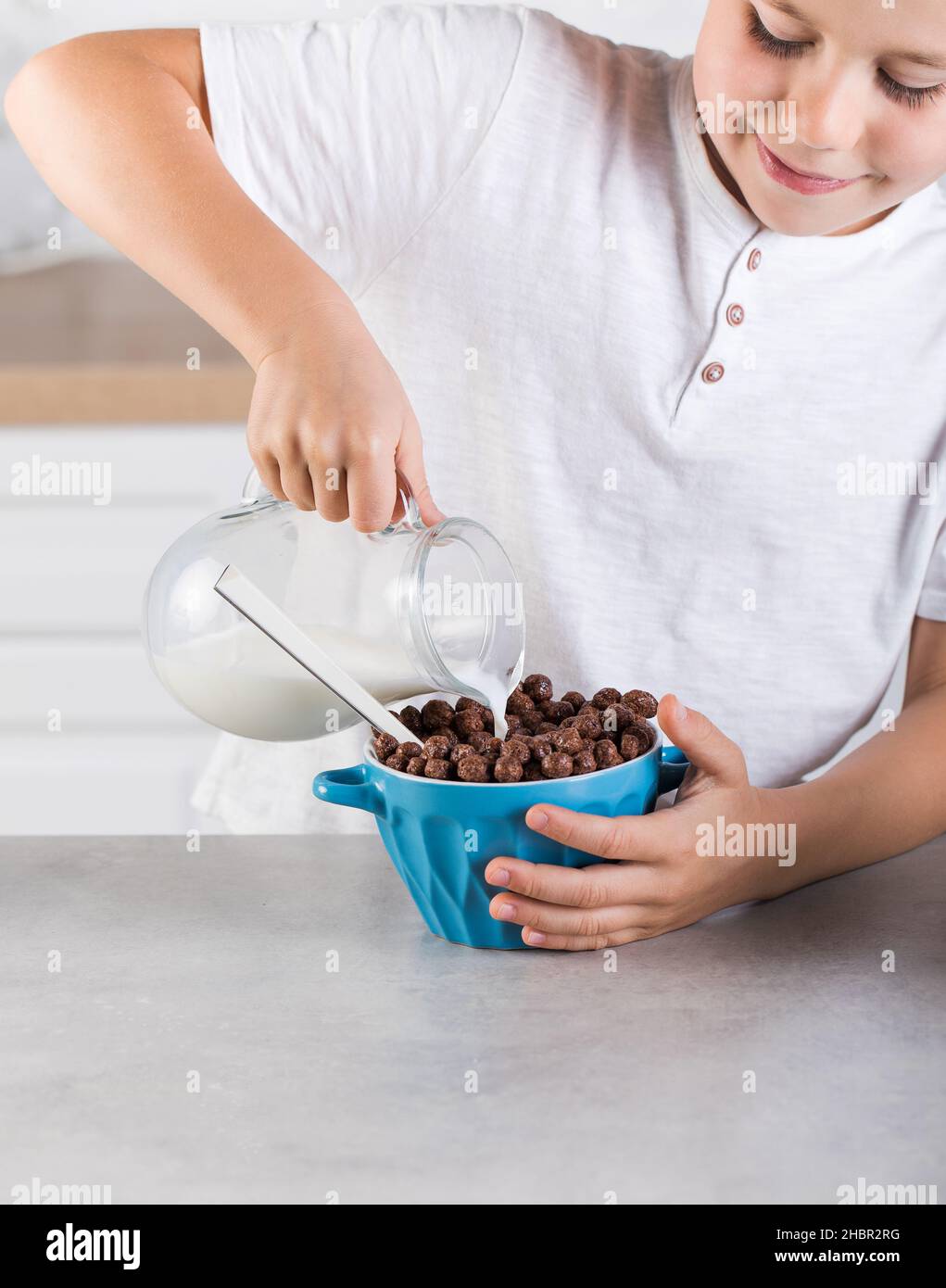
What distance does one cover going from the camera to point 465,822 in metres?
0.62

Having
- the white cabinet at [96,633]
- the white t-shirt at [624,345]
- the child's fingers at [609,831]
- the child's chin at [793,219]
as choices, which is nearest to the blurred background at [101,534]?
the white cabinet at [96,633]

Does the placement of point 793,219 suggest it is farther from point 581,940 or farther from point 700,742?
point 581,940

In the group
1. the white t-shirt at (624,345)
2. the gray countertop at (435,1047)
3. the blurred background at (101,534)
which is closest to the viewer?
the gray countertop at (435,1047)

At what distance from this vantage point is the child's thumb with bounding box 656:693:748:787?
0.65 m

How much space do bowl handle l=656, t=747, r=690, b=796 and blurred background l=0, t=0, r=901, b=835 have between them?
89 centimetres

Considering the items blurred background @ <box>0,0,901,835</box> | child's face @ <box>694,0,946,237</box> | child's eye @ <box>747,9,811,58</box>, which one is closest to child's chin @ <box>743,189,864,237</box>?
child's face @ <box>694,0,946,237</box>

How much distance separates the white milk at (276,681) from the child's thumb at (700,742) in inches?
3.4

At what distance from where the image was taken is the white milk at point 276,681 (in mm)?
634

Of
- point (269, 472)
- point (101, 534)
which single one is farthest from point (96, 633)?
point (269, 472)

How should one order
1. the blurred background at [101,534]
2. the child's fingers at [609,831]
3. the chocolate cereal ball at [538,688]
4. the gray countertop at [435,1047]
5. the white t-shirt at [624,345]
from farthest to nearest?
1. the blurred background at [101,534]
2. the white t-shirt at [624,345]
3. the chocolate cereal ball at [538,688]
4. the child's fingers at [609,831]
5. the gray countertop at [435,1047]

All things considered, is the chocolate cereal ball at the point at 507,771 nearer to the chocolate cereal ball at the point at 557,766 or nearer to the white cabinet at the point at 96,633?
the chocolate cereal ball at the point at 557,766

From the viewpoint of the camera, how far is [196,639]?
24.8 inches

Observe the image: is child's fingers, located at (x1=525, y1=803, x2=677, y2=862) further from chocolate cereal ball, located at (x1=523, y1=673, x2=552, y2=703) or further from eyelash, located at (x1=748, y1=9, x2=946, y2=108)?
eyelash, located at (x1=748, y1=9, x2=946, y2=108)

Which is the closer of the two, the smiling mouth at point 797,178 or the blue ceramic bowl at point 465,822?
the blue ceramic bowl at point 465,822
